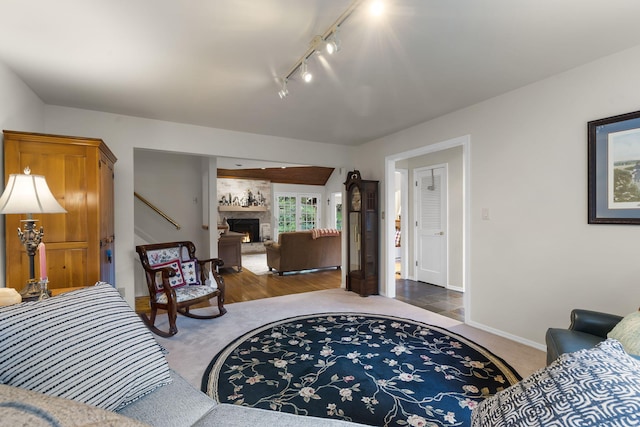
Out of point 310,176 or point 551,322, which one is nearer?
point 551,322

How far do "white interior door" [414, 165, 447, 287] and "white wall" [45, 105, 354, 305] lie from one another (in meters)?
3.00

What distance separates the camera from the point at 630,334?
1.48 metres

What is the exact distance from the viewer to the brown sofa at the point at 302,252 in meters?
5.90

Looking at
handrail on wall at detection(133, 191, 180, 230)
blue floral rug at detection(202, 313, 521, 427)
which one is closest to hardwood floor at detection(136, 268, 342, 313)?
handrail on wall at detection(133, 191, 180, 230)

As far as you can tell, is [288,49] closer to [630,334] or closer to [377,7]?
[377,7]

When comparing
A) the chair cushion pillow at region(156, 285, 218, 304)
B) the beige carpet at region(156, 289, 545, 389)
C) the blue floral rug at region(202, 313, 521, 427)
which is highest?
the chair cushion pillow at region(156, 285, 218, 304)

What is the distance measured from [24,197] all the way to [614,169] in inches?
154

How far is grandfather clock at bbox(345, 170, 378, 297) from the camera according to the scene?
4.45 m

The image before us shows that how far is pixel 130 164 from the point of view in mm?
3439

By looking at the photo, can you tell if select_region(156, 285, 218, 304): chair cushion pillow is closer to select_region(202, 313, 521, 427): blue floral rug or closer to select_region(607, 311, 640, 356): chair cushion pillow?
select_region(202, 313, 521, 427): blue floral rug

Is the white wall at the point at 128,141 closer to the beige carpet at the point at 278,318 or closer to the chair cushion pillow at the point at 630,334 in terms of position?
the beige carpet at the point at 278,318

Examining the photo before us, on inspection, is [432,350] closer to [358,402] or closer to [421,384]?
[421,384]

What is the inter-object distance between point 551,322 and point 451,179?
8.77 feet

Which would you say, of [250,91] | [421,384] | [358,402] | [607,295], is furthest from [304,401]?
[250,91]
